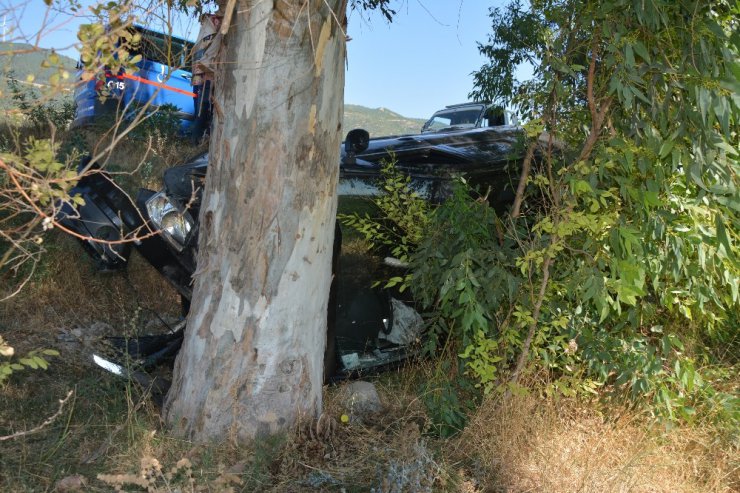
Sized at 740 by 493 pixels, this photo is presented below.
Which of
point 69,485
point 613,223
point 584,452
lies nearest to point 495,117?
point 613,223

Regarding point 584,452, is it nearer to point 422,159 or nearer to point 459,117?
point 422,159

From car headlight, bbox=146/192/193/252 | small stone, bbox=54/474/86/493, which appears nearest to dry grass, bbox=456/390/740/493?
small stone, bbox=54/474/86/493

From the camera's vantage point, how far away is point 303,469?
11.4 feet

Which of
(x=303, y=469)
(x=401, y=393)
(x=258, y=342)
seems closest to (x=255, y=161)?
(x=258, y=342)

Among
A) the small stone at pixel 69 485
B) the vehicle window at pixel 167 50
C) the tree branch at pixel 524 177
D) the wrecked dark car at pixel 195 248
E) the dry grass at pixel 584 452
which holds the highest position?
the vehicle window at pixel 167 50

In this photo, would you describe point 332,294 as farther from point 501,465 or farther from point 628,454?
point 628,454

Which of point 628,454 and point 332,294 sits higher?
point 332,294

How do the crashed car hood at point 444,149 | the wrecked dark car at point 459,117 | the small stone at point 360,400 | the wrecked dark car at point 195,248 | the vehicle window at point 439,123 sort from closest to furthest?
the small stone at point 360,400 → the wrecked dark car at point 195,248 → the crashed car hood at point 444,149 → the wrecked dark car at point 459,117 → the vehicle window at point 439,123

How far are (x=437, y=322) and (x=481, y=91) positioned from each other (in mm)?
6203

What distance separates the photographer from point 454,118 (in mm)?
9992

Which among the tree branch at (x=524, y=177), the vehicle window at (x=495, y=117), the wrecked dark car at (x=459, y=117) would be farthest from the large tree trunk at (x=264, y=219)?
the wrecked dark car at (x=459, y=117)

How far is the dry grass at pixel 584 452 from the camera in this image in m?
3.64

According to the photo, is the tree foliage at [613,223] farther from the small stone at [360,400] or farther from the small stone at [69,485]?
the small stone at [69,485]

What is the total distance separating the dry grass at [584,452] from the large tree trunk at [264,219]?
1.13 meters
